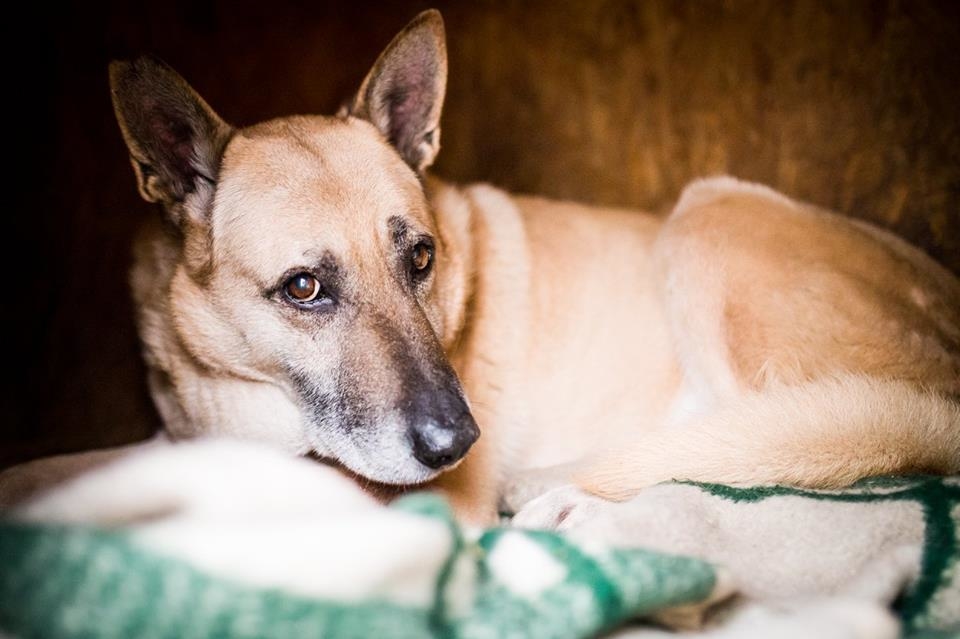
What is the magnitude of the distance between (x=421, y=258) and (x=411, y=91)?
503 millimetres

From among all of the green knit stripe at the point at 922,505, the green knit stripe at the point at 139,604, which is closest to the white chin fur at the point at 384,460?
the green knit stripe at the point at 922,505

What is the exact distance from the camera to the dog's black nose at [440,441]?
1467 mm

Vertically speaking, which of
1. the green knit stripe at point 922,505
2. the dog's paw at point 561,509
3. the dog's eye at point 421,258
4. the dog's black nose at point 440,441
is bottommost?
the dog's paw at point 561,509

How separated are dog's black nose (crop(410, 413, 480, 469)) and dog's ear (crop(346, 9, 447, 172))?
84 cm

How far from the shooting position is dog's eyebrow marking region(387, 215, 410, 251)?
1.69 meters

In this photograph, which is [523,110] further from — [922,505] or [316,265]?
[922,505]

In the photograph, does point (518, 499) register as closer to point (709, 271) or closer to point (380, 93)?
point (709, 271)

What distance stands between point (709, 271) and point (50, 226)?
6.53 ft

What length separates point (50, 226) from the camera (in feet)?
7.17

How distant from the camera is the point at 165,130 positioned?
5.62 feet

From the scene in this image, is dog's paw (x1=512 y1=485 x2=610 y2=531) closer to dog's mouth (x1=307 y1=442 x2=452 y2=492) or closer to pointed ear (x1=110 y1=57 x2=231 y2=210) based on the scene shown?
dog's mouth (x1=307 y1=442 x2=452 y2=492)

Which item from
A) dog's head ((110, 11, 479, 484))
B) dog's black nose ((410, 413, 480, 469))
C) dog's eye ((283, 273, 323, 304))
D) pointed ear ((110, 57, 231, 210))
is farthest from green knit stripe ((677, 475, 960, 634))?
pointed ear ((110, 57, 231, 210))

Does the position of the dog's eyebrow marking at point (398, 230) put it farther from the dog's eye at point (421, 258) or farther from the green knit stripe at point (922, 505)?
the green knit stripe at point (922, 505)

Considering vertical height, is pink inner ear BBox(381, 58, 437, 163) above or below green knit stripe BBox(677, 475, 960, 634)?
above
